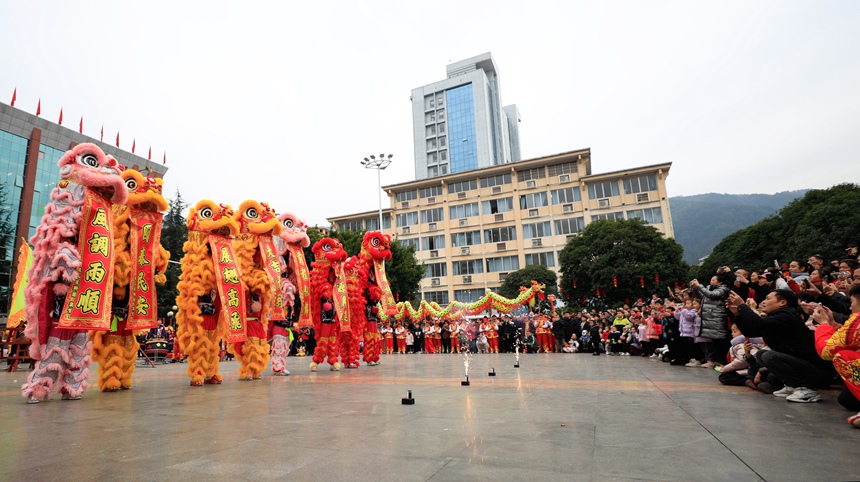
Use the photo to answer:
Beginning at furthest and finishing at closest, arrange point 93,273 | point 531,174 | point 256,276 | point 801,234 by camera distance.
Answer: point 531,174
point 801,234
point 256,276
point 93,273

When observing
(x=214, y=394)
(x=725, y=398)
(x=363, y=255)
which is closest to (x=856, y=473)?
(x=725, y=398)

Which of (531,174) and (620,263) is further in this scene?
(531,174)

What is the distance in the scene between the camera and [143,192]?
813 centimetres

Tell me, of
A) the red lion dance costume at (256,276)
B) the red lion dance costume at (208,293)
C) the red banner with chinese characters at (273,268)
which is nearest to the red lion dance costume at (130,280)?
the red lion dance costume at (208,293)

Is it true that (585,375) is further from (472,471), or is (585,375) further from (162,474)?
(162,474)

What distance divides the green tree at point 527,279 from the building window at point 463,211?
27.5ft

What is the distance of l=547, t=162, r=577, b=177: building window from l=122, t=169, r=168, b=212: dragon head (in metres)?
37.1

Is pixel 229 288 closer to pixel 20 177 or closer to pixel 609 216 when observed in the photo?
pixel 609 216

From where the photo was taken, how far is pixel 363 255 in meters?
13.1

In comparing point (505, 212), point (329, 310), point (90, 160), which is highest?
point (505, 212)

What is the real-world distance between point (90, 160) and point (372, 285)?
7.14 m

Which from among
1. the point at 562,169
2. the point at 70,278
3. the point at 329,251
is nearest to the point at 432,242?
the point at 562,169

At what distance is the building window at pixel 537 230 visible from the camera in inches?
1623

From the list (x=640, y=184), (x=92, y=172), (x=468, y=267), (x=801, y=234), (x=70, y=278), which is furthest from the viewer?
(x=468, y=267)
